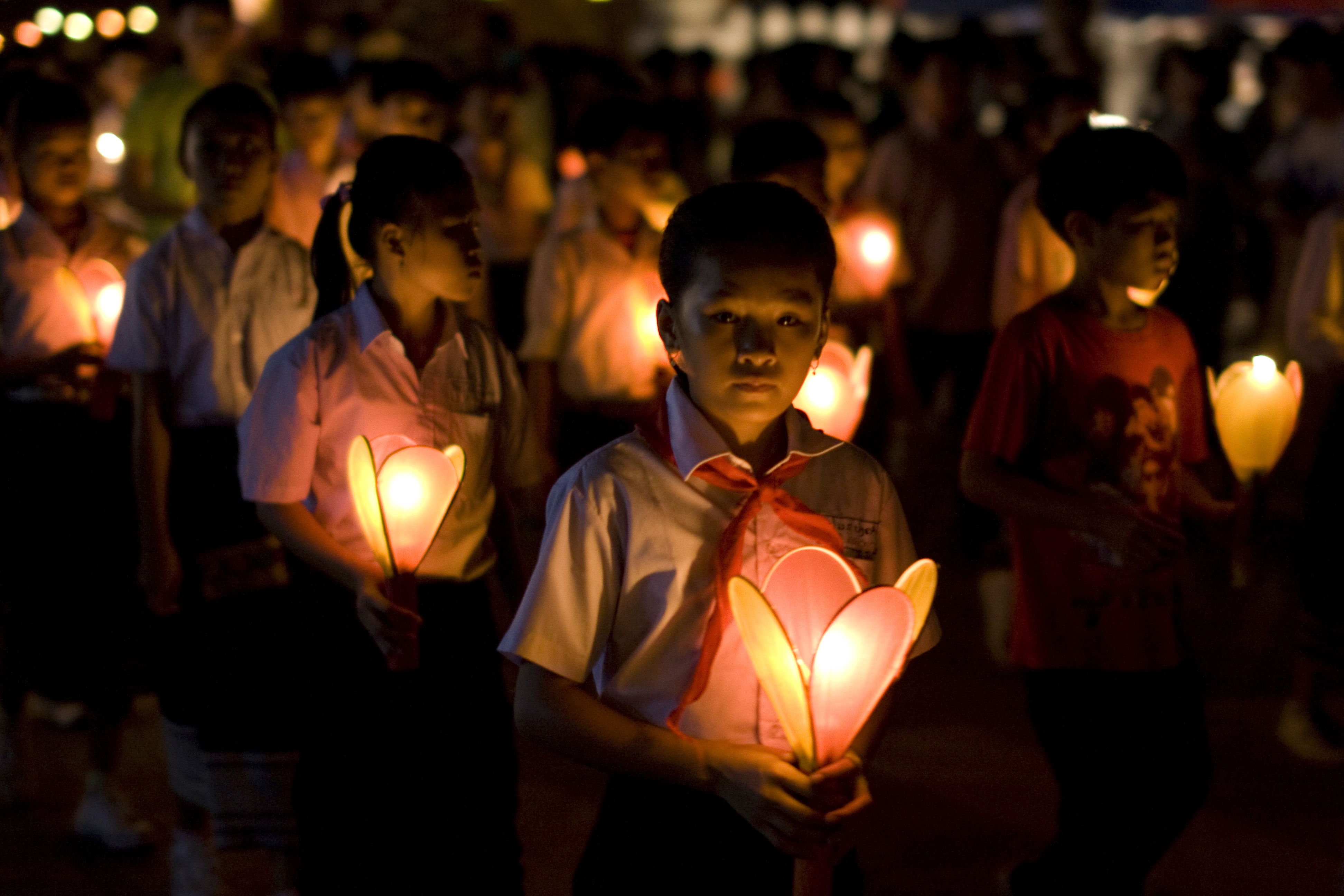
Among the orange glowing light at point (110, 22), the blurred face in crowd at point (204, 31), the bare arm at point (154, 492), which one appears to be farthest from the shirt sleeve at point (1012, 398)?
the orange glowing light at point (110, 22)

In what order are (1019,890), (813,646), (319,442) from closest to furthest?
(813,646)
(319,442)
(1019,890)

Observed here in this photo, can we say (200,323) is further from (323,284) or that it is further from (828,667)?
(828,667)

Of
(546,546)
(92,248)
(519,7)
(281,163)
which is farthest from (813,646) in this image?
(519,7)

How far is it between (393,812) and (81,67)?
31.1 ft

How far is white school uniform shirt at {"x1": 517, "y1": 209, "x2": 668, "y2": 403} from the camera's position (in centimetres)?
449

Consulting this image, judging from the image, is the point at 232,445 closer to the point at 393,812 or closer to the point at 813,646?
the point at 393,812

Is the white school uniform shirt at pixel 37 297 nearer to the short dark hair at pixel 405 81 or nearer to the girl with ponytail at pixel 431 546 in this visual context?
the girl with ponytail at pixel 431 546

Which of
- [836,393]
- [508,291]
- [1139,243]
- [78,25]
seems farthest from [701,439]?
[78,25]

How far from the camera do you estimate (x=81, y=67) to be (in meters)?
11.1

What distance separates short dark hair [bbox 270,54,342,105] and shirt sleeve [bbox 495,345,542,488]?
3.25m

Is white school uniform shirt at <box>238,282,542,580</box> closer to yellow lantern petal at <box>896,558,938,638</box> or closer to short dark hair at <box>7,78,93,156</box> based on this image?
yellow lantern petal at <box>896,558,938,638</box>

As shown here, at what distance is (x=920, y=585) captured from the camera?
1896 mm

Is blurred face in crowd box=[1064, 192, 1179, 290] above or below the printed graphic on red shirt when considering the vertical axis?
above

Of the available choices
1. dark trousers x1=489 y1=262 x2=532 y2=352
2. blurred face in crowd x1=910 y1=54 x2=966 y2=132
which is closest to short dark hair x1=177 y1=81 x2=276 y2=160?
dark trousers x1=489 y1=262 x2=532 y2=352
